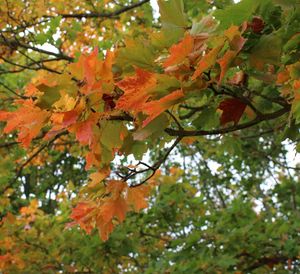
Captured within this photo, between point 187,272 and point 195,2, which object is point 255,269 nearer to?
point 187,272

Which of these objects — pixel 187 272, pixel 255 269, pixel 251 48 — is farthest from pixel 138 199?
pixel 255 269

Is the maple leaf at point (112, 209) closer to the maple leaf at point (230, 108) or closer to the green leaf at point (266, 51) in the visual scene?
the maple leaf at point (230, 108)

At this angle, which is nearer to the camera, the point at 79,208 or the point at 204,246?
the point at 79,208

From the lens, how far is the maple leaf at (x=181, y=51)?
3.90ft

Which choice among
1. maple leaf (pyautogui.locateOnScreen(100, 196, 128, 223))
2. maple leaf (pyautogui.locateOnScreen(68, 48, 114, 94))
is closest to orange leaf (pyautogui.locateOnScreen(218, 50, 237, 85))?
maple leaf (pyautogui.locateOnScreen(68, 48, 114, 94))

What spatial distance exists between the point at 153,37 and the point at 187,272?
297cm

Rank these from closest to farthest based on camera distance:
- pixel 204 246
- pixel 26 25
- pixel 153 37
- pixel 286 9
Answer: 1. pixel 286 9
2. pixel 153 37
3. pixel 26 25
4. pixel 204 246

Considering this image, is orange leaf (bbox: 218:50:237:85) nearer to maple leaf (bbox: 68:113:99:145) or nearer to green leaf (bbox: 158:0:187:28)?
green leaf (bbox: 158:0:187:28)

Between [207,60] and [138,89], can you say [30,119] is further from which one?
[207,60]

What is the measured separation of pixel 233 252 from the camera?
4.55 m

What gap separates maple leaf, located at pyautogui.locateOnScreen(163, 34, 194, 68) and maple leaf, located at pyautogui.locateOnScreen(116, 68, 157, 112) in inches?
2.5

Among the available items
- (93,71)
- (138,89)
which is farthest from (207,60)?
(93,71)

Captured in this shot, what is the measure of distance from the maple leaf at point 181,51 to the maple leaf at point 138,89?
6 centimetres

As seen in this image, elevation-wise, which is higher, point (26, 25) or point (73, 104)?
point (26, 25)
